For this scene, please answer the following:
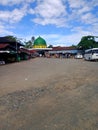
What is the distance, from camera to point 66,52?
99.0 m

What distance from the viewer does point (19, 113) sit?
25.8 ft

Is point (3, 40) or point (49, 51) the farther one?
point (49, 51)

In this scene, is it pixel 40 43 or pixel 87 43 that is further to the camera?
pixel 40 43

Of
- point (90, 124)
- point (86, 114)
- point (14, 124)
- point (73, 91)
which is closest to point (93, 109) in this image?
point (86, 114)

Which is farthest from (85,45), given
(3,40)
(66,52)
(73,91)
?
(73,91)

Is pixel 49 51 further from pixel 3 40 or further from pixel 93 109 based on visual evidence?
pixel 93 109

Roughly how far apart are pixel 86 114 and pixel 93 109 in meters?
0.60

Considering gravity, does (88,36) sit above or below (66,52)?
above

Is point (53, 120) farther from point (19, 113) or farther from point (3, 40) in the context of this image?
point (3, 40)

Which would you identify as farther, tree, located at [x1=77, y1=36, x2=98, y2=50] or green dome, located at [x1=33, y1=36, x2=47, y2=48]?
green dome, located at [x1=33, y1=36, x2=47, y2=48]

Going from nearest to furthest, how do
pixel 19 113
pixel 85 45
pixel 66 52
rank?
pixel 19 113 < pixel 85 45 < pixel 66 52

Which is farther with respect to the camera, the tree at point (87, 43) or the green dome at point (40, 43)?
the green dome at point (40, 43)

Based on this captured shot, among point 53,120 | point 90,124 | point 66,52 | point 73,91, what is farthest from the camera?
point 66,52

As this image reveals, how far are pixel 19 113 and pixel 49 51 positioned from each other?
3895 inches
